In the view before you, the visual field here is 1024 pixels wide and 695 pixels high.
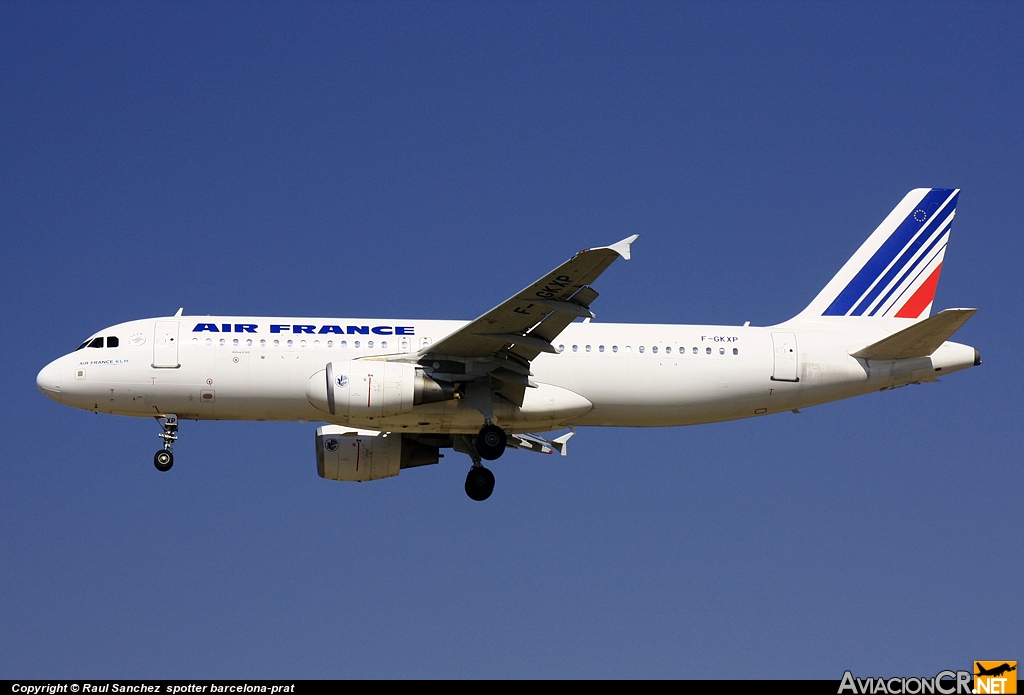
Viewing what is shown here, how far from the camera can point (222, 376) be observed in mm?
35406

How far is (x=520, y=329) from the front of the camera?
33.9 m

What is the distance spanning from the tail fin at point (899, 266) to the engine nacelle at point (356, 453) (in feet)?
39.9

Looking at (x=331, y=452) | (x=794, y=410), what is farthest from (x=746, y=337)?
(x=331, y=452)

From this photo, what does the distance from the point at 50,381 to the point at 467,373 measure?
10.9 meters

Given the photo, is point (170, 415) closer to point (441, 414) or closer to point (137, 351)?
point (137, 351)

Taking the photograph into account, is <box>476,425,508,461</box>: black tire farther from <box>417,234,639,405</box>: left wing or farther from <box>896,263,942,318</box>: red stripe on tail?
<box>896,263,942,318</box>: red stripe on tail

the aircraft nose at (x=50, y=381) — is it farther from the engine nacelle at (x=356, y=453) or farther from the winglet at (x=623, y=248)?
the winglet at (x=623, y=248)

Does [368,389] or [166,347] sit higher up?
[166,347]

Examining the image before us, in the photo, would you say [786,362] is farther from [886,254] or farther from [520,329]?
[520,329]

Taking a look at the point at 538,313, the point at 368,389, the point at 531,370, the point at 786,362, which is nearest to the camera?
the point at 538,313

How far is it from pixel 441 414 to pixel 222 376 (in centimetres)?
562

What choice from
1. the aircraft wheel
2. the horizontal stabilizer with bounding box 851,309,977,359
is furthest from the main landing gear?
the horizontal stabilizer with bounding box 851,309,977,359

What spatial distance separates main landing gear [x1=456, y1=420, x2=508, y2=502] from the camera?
3547cm

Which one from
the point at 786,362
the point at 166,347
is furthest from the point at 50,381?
the point at 786,362
